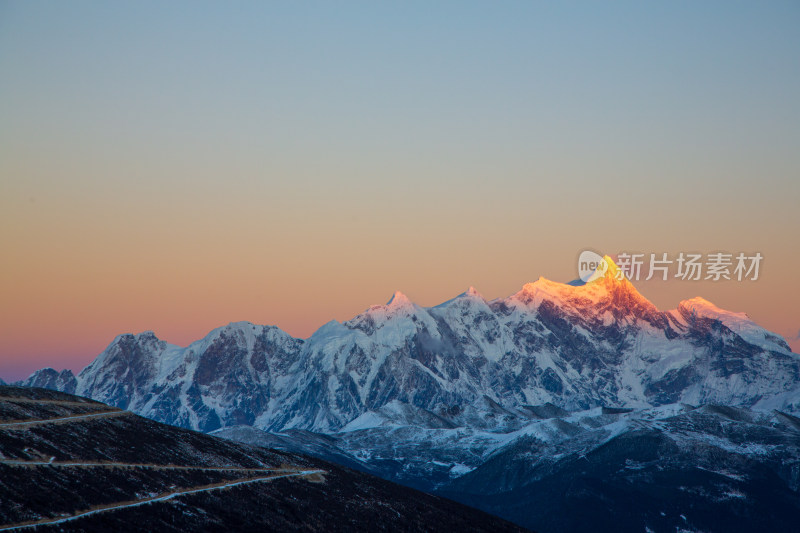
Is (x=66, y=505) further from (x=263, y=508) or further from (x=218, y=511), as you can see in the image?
(x=263, y=508)

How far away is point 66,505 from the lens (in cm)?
15038

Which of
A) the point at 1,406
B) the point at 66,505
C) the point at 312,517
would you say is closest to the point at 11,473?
the point at 66,505

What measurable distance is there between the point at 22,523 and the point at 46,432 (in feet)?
168

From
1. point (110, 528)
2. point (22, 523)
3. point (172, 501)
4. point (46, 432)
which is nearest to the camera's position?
point (22, 523)

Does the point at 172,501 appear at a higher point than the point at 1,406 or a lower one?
lower

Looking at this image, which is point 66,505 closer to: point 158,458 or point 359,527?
point 158,458

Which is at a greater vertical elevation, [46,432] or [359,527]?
[46,432]

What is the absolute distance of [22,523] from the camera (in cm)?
13788

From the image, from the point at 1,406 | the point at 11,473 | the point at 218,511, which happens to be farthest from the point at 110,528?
the point at 1,406

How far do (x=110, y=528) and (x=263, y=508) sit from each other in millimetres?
43622

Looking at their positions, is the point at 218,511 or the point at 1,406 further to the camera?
the point at 1,406

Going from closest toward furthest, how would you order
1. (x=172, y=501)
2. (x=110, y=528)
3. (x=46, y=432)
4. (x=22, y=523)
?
(x=22, y=523)
(x=110, y=528)
(x=172, y=501)
(x=46, y=432)

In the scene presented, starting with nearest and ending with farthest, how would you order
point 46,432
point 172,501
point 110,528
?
point 110,528, point 172,501, point 46,432

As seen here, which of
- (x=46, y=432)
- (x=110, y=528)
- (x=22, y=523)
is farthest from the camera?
(x=46, y=432)
